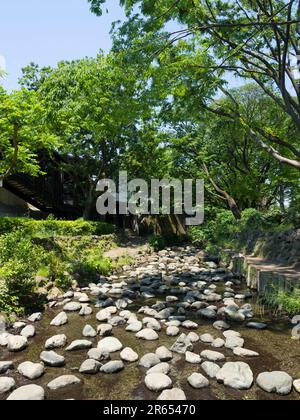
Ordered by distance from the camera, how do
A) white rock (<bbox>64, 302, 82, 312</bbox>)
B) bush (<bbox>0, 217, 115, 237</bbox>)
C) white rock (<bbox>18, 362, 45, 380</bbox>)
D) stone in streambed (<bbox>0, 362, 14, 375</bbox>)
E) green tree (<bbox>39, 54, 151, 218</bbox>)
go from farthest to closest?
green tree (<bbox>39, 54, 151, 218</bbox>) → bush (<bbox>0, 217, 115, 237</bbox>) → white rock (<bbox>64, 302, 82, 312</bbox>) → stone in streambed (<bbox>0, 362, 14, 375</bbox>) → white rock (<bbox>18, 362, 45, 380</bbox>)

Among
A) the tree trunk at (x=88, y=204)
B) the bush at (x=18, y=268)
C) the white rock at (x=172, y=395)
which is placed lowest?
the white rock at (x=172, y=395)

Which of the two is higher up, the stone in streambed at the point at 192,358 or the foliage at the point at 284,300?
the foliage at the point at 284,300

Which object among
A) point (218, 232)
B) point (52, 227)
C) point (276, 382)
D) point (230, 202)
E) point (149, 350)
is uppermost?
point (230, 202)

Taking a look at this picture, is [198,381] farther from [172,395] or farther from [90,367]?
[90,367]

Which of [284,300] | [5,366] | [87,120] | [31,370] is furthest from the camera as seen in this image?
[87,120]

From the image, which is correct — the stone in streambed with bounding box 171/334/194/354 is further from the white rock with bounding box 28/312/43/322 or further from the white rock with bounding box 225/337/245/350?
the white rock with bounding box 28/312/43/322

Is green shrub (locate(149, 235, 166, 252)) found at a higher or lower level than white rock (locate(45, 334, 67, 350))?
higher

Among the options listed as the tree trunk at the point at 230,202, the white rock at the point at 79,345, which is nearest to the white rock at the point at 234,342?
the white rock at the point at 79,345

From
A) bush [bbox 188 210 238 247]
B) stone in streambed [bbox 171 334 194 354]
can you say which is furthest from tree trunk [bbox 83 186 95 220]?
stone in streambed [bbox 171 334 194 354]

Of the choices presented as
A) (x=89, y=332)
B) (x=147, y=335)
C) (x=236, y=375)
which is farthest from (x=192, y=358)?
(x=89, y=332)

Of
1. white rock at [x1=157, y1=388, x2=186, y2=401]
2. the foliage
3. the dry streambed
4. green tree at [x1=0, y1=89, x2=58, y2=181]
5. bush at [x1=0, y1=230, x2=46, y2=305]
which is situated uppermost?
green tree at [x1=0, y1=89, x2=58, y2=181]

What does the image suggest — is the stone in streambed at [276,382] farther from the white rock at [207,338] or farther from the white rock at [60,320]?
the white rock at [60,320]
